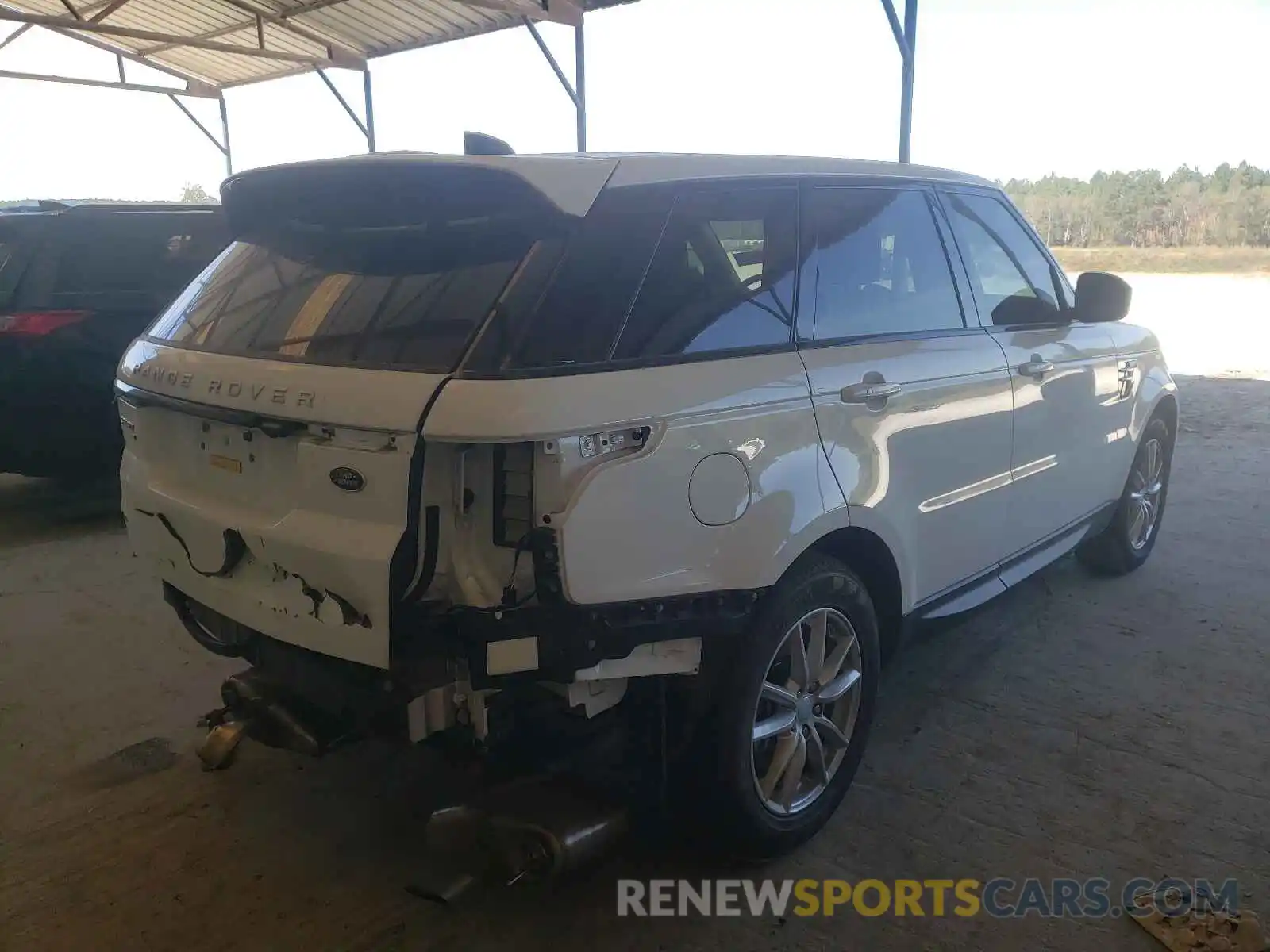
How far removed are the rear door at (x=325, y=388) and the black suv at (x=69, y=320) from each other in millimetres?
3504

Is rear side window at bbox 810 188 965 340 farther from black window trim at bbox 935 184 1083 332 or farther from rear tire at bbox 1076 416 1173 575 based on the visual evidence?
rear tire at bbox 1076 416 1173 575

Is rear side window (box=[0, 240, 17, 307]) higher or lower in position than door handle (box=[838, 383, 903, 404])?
higher

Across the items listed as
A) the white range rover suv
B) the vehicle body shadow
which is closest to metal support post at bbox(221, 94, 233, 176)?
the vehicle body shadow

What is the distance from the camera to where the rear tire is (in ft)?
15.1

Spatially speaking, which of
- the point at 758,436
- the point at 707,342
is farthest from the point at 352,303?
the point at 758,436

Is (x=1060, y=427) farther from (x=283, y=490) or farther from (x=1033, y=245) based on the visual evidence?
(x=283, y=490)

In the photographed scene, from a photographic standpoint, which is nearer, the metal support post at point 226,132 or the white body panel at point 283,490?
the white body panel at point 283,490

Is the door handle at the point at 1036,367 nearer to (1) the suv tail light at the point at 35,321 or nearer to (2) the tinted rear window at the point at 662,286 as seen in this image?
(2) the tinted rear window at the point at 662,286

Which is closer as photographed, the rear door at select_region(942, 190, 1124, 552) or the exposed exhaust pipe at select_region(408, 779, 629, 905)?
the exposed exhaust pipe at select_region(408, 779, 629, 905)

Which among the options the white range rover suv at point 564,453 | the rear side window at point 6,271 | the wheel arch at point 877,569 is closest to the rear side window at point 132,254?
the rear side window at point 6,271

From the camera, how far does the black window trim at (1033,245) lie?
130 inches

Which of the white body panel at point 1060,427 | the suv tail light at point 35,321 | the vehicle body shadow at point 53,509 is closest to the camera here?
the white body panel at point 1060,427

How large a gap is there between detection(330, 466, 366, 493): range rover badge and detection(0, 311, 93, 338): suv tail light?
4.39m

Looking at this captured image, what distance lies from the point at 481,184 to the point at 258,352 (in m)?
0.71
